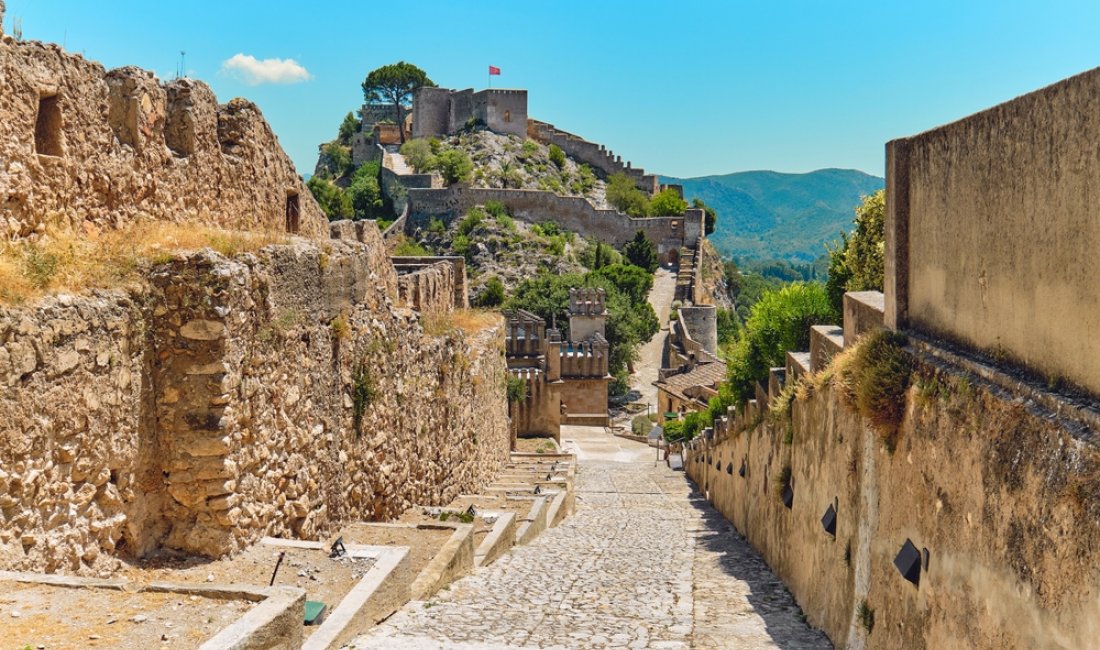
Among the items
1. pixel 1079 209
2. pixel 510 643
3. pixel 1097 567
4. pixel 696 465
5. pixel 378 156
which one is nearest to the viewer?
pixel 1097 567

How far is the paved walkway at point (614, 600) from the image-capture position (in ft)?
23.5

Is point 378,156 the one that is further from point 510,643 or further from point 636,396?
point 510,643

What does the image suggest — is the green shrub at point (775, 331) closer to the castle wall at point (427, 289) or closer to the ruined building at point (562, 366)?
the castle wall at point (427, 289)

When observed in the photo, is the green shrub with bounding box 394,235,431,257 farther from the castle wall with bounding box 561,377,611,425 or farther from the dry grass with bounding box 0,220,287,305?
the dry grass with bounding box 0,220,287,305

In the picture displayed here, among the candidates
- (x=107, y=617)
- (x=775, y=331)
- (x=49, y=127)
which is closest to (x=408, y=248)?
(x=775, y=331)

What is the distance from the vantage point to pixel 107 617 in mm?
5086

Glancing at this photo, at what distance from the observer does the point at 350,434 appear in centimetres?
1019

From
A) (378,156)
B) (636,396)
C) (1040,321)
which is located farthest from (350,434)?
(378,156)

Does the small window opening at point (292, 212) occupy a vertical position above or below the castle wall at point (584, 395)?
above

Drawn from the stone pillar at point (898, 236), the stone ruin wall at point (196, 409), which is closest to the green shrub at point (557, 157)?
the stone ruin wall at point (196, 409)

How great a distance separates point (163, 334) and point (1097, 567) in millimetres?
5752

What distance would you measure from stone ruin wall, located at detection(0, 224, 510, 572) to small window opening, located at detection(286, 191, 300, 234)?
919mm

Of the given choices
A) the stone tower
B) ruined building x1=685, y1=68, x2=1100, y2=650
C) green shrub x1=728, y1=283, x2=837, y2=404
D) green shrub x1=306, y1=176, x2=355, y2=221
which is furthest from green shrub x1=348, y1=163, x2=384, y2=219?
ruined building x1=685, y1=68, x2=1100, y2=650

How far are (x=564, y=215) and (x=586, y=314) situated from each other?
17850mm
